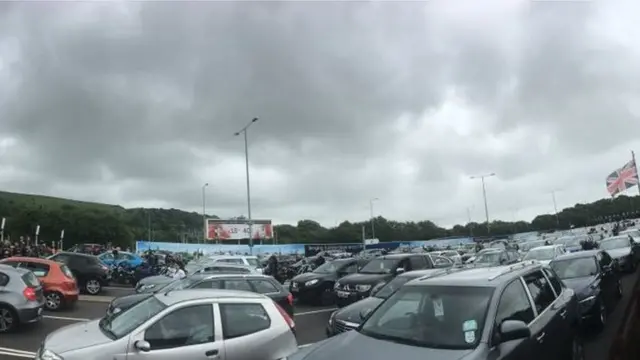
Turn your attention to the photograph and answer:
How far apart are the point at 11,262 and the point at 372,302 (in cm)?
1201

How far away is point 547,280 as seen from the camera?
696 cm

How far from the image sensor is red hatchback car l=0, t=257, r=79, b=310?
15492mm

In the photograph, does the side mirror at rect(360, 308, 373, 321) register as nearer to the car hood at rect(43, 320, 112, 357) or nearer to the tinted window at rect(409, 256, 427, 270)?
the car hood at rect(43, 320, 112, 357)

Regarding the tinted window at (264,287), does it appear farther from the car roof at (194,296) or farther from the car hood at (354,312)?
the car roof at (194,296)

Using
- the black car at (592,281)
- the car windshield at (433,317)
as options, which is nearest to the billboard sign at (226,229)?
the black car at (592,281)

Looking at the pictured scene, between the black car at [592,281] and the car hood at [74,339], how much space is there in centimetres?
826

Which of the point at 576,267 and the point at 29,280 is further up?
the point at 29,280

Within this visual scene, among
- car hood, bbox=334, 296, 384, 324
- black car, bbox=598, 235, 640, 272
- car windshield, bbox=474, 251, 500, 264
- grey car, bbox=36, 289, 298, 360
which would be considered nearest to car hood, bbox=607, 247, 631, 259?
black car, bbox=598, 235, 640, 272

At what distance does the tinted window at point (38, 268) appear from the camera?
1579 centimetres

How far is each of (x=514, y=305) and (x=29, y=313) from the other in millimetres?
10619

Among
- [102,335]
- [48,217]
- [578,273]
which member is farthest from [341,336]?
[48,217]

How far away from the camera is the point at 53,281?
15672 millimetres

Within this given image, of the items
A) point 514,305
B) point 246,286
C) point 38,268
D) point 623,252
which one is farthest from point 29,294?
point 623,252

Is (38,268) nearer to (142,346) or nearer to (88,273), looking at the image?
(88,273)
